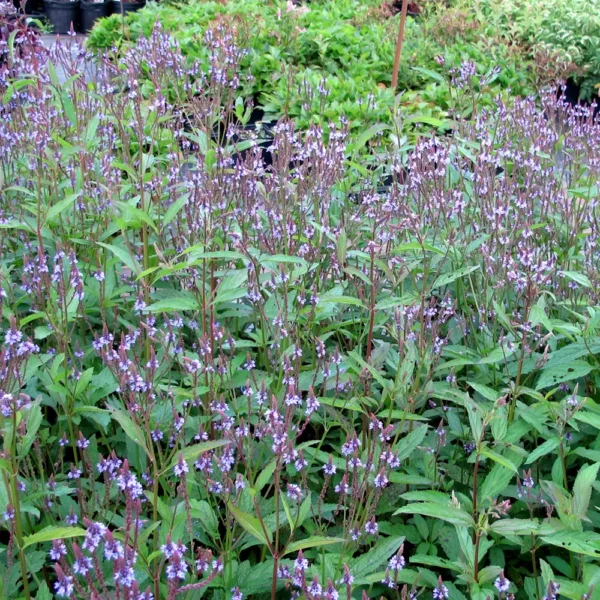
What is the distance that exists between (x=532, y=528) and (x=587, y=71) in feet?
26.2

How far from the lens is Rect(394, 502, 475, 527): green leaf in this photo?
5.63 ft

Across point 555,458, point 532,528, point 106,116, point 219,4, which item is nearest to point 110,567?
point 532,528

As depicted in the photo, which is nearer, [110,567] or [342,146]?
[110,567]

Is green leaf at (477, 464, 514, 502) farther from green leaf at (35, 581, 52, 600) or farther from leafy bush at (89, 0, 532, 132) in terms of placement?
leafy bush at (89, 0, 532, 132)

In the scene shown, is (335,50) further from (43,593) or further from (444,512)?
(43,593)

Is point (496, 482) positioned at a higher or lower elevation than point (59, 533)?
lower

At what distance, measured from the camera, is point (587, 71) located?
8.73 m

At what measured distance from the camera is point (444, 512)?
173 cm

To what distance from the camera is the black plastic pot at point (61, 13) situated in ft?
43.4

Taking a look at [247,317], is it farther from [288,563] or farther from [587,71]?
[587,71]

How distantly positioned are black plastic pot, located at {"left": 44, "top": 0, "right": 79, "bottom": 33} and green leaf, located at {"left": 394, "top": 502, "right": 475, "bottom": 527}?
13.0 meters

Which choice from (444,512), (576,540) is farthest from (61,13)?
(576,540)

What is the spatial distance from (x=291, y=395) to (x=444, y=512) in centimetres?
41

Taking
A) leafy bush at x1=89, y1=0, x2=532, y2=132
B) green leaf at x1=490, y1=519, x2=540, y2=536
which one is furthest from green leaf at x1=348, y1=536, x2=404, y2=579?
leafy bush at x1=89, y1=0, x2=532, y2=132
